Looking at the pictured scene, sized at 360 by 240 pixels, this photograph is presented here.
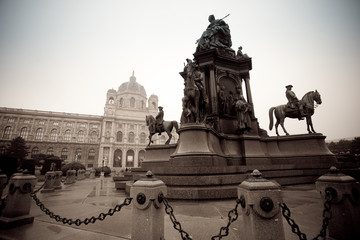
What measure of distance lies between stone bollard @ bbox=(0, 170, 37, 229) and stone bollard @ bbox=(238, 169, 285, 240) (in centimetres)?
439

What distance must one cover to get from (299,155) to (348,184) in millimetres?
7764

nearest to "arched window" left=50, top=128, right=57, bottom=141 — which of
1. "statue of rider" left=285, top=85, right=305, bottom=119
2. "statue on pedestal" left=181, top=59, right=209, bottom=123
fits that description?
"statue on pedestal" left=181, top=59, right=209, bottom=123

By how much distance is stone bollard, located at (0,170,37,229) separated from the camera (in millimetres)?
3285

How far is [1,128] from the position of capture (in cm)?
5809

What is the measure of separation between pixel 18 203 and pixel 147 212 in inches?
125

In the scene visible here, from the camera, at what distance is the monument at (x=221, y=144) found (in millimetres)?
5508

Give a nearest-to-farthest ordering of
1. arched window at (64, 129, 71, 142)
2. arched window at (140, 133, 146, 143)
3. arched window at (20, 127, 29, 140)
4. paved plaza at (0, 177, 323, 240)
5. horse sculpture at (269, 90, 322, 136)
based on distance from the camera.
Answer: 1. paved plaza at (0, 177, 323, 240)
2. horse sculpture at (269, 90, 322, 136)
3. arched window at (20, 127, 29, 140)
4. arched window at (64, 129, 71, 142)
5. arched window at (140, 133, 146, 143)

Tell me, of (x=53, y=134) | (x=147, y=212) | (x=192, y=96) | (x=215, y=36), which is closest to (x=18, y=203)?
(x=147, y=212)

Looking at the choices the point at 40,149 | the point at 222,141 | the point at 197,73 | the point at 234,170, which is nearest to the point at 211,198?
the point at 234,170

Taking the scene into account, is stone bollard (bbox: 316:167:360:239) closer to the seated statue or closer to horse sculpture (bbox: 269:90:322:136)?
horse sculpture (bbox: 269:90:322:136)

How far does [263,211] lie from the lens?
1932 mm

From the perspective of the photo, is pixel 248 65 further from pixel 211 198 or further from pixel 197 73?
pixel 211 198

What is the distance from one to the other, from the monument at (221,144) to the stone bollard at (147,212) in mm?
2678

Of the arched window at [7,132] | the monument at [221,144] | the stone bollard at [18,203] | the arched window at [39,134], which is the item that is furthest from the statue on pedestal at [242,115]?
the arched window at [7,132]
